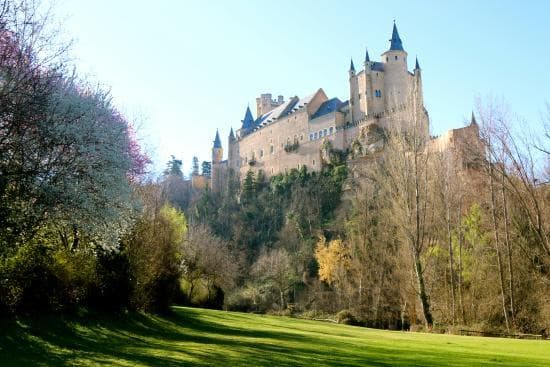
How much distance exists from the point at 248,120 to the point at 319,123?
25.9 metres

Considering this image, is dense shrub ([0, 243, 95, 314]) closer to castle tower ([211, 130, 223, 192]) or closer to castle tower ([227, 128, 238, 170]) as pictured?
castle tower ([211, 130, 223, 192])

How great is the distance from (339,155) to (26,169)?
5914cm

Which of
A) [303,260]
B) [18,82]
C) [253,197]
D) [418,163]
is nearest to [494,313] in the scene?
[418,163]

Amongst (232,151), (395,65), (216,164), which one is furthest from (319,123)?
(216,164)

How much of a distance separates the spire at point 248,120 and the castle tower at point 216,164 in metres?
8.83

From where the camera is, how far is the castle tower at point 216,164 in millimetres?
90500

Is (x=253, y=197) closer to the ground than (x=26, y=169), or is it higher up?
higher up

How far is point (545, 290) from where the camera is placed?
24766 millimetres

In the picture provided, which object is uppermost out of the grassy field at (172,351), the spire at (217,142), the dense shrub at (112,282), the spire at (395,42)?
the spire at (395,42)

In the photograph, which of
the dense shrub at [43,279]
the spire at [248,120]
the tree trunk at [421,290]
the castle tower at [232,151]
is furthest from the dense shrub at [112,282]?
the spire at [248,120]

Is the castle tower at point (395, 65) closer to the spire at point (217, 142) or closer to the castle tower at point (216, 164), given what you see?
the castle tower at point (216, 164)

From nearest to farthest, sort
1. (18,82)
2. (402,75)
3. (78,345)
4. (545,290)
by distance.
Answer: (18,82) < (78,345) < (545,290) < (402,75)

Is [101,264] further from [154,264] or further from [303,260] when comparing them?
[303,260]

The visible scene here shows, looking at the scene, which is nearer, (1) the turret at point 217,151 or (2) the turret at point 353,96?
(2) the turret at point 353,96
